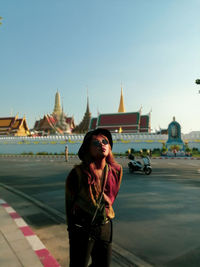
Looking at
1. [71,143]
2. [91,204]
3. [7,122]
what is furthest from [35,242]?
[7,122]

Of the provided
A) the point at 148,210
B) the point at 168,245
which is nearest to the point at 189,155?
the point at 148,210

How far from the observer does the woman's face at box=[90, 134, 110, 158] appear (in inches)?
74.6

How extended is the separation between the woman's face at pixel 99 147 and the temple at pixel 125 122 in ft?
113

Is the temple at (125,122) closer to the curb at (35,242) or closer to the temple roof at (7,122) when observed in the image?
the temple roof at (7,122)

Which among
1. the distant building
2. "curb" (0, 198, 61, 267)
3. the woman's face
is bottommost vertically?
"curb" (0, 198, 61, 267)

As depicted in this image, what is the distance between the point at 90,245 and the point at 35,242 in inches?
77.6

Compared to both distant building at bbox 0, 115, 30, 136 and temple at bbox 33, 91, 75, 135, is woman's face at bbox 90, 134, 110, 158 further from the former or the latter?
distant building at bbox 0, 115, 30, 136

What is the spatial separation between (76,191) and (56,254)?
1.70 meters

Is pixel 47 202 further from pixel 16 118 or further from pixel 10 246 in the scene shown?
pixel 16 118

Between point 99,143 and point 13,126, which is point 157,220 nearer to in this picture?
point 99,143

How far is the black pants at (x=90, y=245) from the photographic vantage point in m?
1.75

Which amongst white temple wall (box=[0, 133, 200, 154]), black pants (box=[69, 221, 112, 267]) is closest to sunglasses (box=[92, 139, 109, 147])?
black pants (box=[69, 221, 112, 267])

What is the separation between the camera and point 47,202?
572cm

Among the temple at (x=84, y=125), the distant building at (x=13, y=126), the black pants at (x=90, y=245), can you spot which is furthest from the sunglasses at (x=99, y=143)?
the temple at (x=84, y=125)
